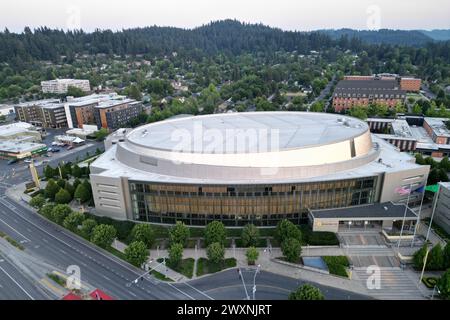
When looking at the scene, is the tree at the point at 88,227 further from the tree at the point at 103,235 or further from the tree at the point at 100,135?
the tree at the point at 100,135

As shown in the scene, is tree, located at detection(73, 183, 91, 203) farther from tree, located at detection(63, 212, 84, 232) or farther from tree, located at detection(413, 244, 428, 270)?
tree, located at detection(413, 244, 428, 270)

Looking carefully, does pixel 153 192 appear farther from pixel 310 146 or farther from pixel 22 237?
pixel 310 146

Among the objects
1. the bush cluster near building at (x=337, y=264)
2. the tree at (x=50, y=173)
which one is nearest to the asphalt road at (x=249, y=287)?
the bush cluster near building at (x=337, y=264)

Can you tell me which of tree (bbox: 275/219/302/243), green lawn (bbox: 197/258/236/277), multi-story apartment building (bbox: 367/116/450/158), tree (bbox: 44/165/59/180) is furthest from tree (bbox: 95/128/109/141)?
multi-story apartment building (bbox: 367/116/450/158)

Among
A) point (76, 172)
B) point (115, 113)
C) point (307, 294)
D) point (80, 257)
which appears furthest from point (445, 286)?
point (115, 113)

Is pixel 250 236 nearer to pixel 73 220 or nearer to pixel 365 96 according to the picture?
pixel 73 220
